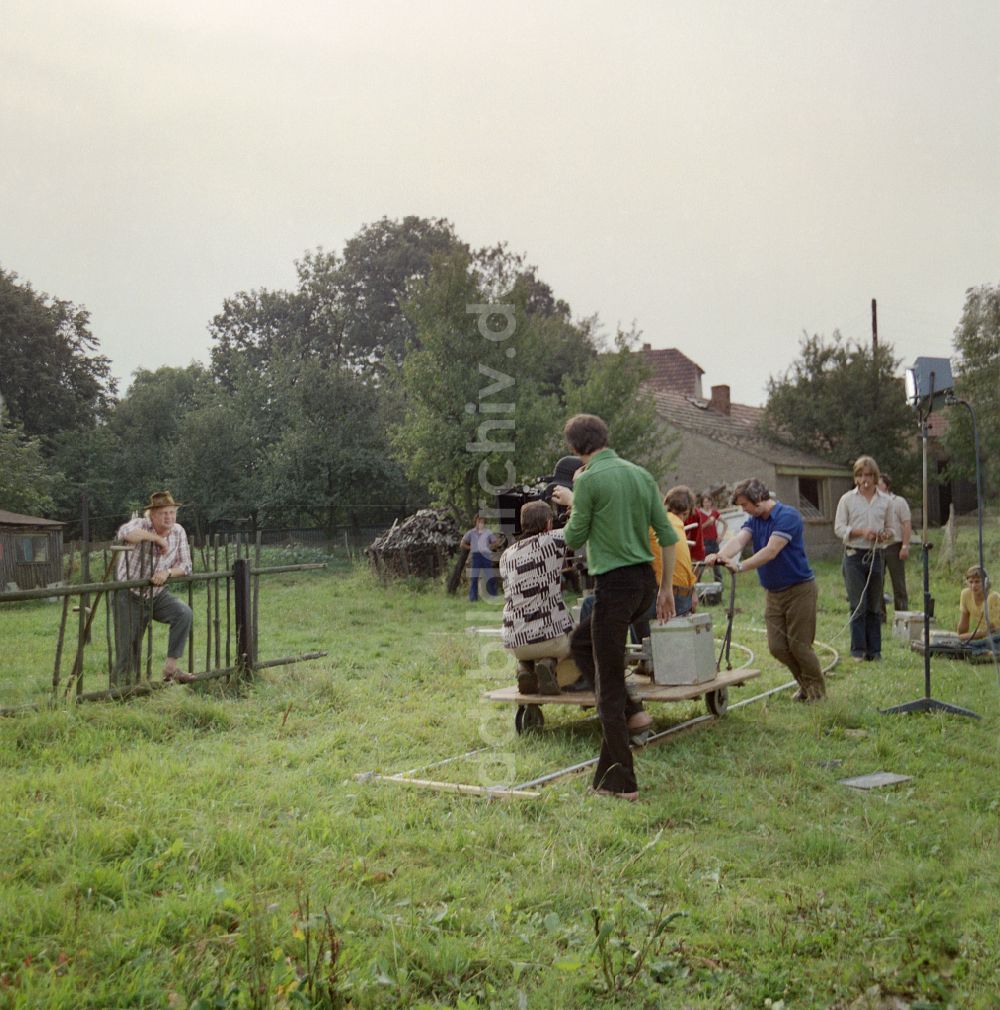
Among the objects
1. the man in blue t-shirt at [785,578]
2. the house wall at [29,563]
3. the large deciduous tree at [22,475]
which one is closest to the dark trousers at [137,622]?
the man in blue t-shirt at [785,578]

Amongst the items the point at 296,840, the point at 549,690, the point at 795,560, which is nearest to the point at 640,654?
the point at 549,690

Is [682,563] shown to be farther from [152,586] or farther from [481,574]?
[481,574]

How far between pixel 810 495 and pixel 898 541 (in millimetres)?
21581

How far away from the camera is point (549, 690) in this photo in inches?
266

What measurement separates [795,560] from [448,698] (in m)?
3.07

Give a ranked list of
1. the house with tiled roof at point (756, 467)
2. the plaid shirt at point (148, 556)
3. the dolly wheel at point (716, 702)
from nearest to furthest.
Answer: the dolly wheel at point (716, 702) → the plaid shirt at point (148, 556) → the house with tiled roof at point (756, 467)

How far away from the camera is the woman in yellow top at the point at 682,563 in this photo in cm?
881

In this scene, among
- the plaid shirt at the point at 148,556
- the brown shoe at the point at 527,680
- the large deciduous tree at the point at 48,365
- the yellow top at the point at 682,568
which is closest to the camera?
the brown shoe at the point at 527,680

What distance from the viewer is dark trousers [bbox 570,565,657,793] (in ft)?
17.7

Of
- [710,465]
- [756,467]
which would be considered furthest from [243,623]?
[710,465]

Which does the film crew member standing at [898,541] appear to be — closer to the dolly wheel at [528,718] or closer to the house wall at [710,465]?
the dolly wheel at [528,718]

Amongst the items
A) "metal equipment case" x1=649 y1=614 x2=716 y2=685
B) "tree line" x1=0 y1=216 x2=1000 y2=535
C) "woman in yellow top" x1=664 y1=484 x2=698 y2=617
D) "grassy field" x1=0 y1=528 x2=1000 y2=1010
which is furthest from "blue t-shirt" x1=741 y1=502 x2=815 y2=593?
"tree line" x1=0 y1=216 x2=1000 y2=535

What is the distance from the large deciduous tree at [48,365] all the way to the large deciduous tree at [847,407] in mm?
20745

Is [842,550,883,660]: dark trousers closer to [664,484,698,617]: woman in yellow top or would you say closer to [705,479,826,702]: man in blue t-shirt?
[664,484,698,617]: woman in yellow top
